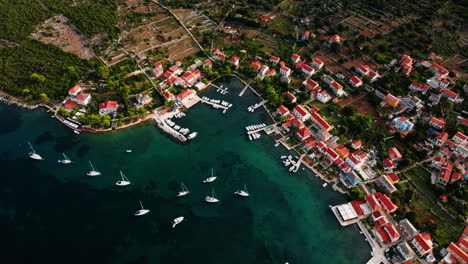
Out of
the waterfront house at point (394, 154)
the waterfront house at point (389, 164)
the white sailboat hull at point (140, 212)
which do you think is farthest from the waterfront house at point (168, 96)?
the waterfront house at point (394, 154)

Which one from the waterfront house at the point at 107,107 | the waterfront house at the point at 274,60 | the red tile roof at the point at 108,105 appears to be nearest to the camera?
the waterfront house at the point at 107,107

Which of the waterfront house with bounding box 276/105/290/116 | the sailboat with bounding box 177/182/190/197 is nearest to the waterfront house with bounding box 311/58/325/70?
the waterfront house with bounding box 276/105/290/116

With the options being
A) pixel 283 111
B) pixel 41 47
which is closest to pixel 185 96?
pixel 283 111

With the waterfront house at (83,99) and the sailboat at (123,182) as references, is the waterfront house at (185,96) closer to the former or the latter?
the waterfront house at (83,99)

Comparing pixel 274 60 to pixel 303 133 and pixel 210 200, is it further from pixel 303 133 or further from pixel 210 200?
pixel 210 200

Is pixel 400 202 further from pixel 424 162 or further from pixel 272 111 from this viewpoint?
pixel 272 111

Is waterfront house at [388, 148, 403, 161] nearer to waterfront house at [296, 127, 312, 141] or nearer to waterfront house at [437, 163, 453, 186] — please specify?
waterfront house at [437, 163, 453, 186]

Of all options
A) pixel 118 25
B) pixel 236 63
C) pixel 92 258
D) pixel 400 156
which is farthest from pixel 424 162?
pixel 118 25
